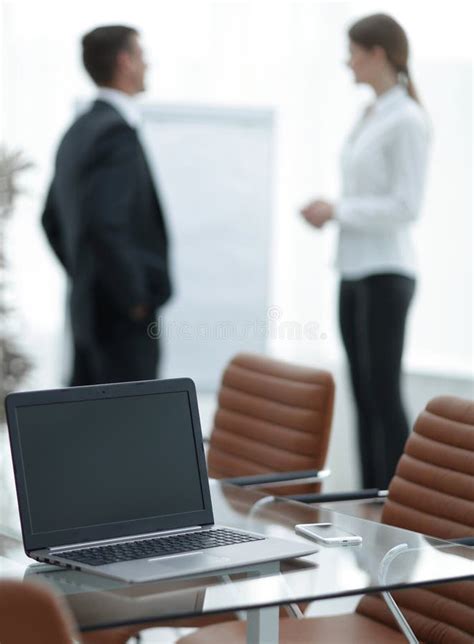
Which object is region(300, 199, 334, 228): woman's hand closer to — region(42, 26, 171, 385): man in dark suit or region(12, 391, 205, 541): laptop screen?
region(42, 26, 171, 385): man in dark suit

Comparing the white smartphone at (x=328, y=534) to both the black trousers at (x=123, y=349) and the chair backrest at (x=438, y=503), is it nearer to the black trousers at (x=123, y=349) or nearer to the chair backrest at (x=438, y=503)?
the chair backrest at (x=438, y=503)

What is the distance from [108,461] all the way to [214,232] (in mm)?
3027

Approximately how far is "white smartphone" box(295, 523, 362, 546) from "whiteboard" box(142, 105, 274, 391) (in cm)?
277

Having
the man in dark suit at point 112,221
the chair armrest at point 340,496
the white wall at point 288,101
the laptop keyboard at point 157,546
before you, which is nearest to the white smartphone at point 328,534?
the laptop keyboard at point 157,546

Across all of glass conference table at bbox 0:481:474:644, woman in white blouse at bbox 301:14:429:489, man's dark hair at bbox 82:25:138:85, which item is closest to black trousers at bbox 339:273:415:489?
woman in white blouse at bbox 301:14:429:489

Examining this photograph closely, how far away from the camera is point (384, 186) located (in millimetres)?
3924

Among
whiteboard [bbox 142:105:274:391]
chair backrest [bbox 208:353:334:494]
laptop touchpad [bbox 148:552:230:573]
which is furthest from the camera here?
whiteboard [bbox 142:105:274:391]

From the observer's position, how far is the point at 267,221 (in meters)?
4.84

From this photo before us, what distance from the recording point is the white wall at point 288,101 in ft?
15.5

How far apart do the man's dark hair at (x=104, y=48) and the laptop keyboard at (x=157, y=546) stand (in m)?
2.47

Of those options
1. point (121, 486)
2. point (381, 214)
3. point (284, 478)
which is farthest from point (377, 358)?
point (121, 486)

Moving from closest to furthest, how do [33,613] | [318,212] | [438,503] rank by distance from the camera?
[33,613], [438,503], [318,212]

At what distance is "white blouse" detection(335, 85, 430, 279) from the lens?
151 inches

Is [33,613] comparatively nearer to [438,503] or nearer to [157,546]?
[157,546]
